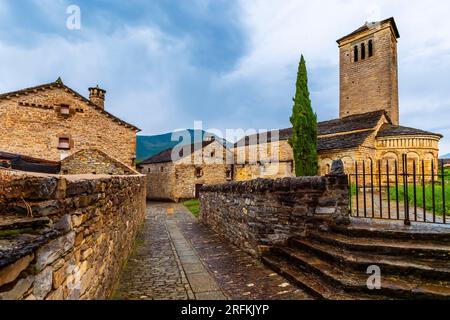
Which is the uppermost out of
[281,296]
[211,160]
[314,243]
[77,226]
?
[211,160]

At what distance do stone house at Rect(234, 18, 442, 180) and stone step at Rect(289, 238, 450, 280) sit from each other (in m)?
15.2

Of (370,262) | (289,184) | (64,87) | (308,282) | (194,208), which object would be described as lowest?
(194,208)

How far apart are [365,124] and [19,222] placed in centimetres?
2317

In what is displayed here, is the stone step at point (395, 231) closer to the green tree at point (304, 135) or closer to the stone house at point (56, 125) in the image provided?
the green tree at point (304, 135)

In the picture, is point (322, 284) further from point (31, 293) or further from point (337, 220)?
point (31, 293)

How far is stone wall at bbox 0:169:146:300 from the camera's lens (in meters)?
1.52

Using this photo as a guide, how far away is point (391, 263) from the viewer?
12.3 ft

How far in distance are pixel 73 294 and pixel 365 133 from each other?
20880 millimetres

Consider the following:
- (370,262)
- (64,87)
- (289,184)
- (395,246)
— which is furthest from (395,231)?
(64,87)

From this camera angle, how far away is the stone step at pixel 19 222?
164 cm

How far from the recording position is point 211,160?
27703 mm

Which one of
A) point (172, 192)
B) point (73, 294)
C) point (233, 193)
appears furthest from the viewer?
point (172, 192)

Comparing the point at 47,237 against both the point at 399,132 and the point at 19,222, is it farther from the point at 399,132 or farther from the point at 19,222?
the point at 399,132
